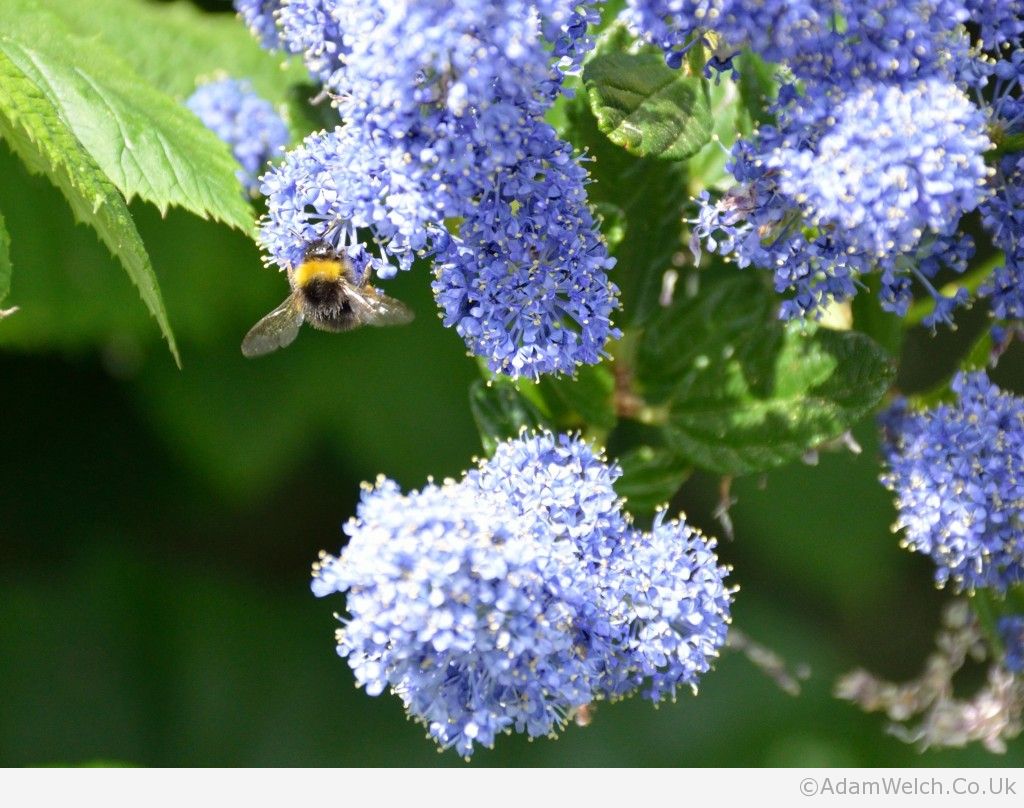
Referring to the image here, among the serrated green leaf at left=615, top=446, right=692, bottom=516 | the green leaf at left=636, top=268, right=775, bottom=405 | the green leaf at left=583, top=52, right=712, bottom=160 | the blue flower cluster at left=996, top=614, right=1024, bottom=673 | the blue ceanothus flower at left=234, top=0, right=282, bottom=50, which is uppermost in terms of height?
the green leaf at left=583, top=52, right=712, bottom=160

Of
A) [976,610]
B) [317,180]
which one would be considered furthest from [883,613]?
[317,180]

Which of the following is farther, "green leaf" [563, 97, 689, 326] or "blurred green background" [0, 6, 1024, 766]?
"blurred green background" [0, 6, 1024, 766]

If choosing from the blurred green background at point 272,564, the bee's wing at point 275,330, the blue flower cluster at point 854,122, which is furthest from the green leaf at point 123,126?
the blurred green background at point 272,564

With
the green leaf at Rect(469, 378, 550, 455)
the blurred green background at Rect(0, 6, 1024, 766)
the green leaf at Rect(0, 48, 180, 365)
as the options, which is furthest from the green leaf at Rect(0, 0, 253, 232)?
the blurred green background at Rect(0, 6, 1024, 766)

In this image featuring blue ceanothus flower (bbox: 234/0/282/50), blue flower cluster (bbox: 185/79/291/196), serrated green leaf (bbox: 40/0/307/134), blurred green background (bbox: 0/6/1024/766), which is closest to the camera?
blue ceanothus flower (bbox: 234/0/282/50)

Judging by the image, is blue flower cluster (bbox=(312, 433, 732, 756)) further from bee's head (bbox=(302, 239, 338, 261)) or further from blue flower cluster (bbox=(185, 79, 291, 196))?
blue flower cluster (bbox=(185, 79, 291, 196))

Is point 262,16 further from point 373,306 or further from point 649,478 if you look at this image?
point 649,478

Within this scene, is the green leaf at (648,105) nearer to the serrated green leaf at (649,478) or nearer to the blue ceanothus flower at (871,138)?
the blue ceanothus flower at (871,138)
